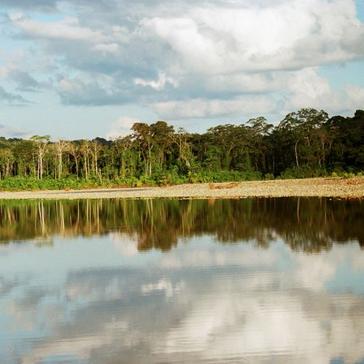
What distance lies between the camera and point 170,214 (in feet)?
85.9

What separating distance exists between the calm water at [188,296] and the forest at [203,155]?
39.6 m

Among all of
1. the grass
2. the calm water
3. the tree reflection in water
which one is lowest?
the calm water

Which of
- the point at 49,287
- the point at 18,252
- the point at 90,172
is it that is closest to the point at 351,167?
the point at 90,172

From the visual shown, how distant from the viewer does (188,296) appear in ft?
32.4

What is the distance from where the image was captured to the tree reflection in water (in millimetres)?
16797

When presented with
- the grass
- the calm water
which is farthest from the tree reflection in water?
the grass

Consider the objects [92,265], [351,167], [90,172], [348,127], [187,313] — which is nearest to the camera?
[187,313]

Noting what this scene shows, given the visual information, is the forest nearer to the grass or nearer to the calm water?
the grass

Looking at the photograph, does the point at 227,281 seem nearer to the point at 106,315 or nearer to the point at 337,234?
the point at 106,315

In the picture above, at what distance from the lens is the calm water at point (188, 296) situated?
722 centimetres

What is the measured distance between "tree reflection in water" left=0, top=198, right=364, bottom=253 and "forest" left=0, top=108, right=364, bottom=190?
95.8ft

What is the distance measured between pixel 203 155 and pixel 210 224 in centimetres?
4974

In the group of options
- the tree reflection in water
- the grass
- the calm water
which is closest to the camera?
the calm water

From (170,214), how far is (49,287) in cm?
1506
